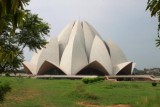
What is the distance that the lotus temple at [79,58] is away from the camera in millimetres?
58156

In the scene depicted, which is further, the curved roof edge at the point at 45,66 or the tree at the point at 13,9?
the curved roof edge at the point at 45,66

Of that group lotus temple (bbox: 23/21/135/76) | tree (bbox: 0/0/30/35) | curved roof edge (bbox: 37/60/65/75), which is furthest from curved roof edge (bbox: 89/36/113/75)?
tree (bbox: 0/0/30/35)

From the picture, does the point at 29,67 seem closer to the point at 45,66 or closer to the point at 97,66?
the point at 45,66

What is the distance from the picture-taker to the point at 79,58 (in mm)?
58312

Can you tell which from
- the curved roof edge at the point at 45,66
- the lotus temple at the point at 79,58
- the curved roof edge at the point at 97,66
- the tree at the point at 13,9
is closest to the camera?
the tree at the point at 13,9

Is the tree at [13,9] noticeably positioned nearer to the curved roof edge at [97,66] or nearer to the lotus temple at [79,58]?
the lotus temple at [79,58]

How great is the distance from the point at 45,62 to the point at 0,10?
52309 mm

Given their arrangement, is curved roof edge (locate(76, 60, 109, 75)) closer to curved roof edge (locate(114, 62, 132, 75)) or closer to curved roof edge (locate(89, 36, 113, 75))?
curved roof edge (locate(89, 36, 113, 75))

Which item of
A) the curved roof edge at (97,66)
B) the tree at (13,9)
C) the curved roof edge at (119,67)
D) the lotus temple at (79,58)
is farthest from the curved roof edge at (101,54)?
the tree at (13,9)

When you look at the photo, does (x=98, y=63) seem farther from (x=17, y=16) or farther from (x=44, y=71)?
(x=17, y=16)

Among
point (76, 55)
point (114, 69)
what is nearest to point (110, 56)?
point (114, 69)

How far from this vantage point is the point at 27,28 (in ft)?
68.9

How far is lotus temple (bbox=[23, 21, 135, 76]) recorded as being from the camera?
58156mm

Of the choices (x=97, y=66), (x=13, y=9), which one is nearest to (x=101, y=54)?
(x=97, y=66)
